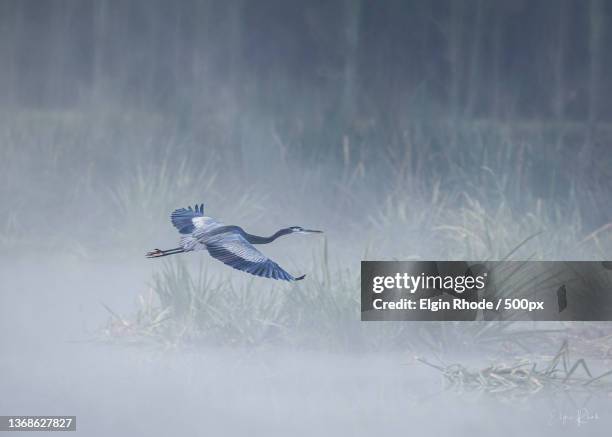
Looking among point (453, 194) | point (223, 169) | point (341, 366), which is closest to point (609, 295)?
point (453, 194)

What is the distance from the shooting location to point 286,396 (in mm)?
4422

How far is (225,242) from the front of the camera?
4.43 meters

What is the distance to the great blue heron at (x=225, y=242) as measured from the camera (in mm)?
4406

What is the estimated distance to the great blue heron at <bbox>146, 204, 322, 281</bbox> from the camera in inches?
173

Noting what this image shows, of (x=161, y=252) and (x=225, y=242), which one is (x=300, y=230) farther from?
(x=161, y=252)

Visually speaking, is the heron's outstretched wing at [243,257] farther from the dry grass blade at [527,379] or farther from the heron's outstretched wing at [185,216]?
the dry grass blade at [527,379]

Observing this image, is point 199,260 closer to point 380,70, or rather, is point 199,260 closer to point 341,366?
point 341,366

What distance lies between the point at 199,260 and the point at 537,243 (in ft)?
3.83

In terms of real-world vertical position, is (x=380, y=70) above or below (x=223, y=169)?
above
